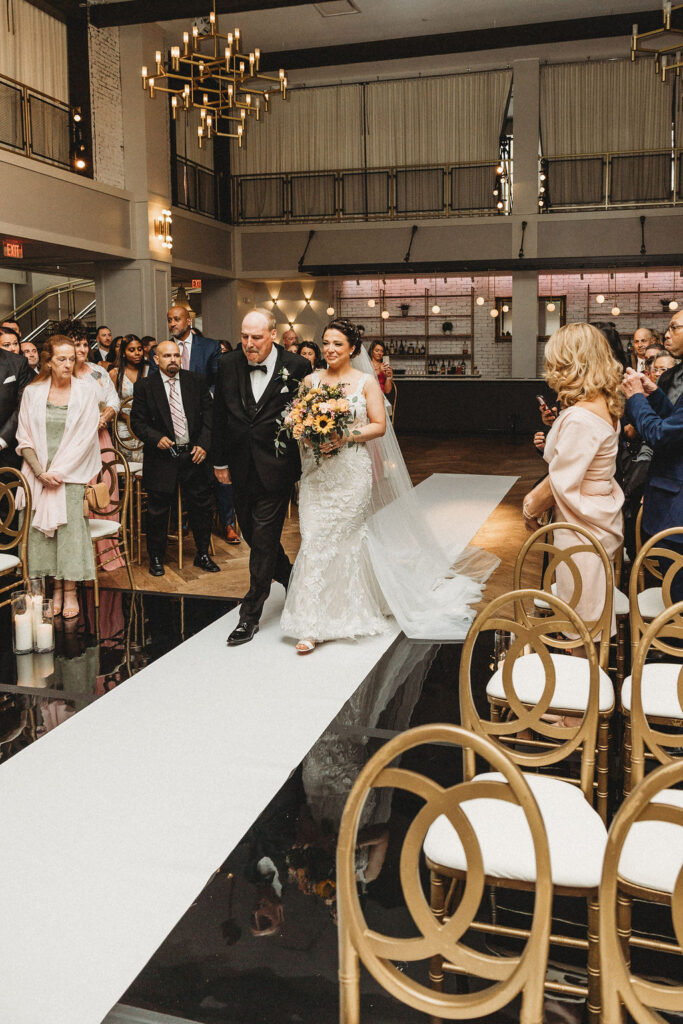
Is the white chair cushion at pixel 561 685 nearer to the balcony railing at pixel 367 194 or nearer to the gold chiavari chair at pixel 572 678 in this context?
the gold chiavari chair at pixel 572 678

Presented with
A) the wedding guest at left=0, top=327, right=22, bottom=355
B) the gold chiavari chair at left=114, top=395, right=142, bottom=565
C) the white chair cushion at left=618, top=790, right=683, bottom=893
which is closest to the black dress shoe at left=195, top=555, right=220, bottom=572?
the gold chiavari chair at left=114, top=395, right=142, bottom=565

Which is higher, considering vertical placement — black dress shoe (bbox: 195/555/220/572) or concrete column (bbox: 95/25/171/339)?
concrete column (bbox: 95/25/171/339)

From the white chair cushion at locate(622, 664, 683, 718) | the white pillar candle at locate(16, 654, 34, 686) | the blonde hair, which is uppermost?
the blonde hair

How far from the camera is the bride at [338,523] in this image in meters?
4.36

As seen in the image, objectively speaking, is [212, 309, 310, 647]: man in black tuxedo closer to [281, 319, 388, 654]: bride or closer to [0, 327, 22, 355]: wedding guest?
[281, 319, 388, 654]: bride

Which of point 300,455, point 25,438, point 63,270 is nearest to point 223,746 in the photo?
point 300,455

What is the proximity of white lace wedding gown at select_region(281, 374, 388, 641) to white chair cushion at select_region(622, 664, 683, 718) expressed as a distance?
190cm

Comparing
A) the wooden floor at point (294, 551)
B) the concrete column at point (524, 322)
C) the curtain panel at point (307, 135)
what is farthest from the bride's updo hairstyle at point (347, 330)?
the curtain panel at point (307, 135)

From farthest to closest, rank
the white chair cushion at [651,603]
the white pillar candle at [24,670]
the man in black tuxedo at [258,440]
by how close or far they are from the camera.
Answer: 1. the man in black tuxedo at [258,440]
2. the white pillar candle at [24,670]
3. the white chair cushion at [651,603]

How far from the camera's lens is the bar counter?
15.0m

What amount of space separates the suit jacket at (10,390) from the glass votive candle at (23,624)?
157 cm

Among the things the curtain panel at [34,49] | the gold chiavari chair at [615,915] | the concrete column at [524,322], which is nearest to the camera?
the gold chiavari chair at [615,915]

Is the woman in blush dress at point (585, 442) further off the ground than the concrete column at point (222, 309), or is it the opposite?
the concrete column at point (222, 309)

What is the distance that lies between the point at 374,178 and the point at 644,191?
4747mm
